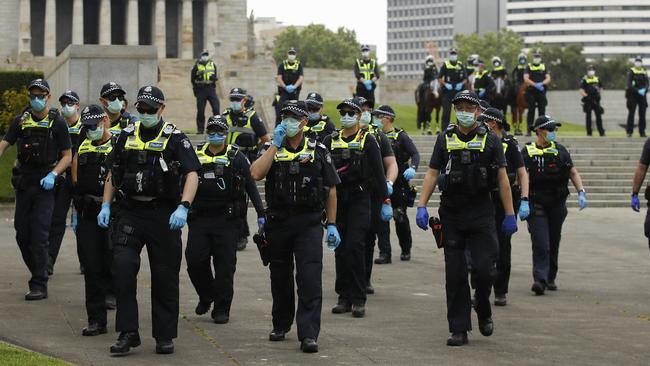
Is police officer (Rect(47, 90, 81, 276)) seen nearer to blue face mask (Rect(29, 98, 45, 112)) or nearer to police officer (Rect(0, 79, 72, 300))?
police officer (Rect(0, 79, 72, 300))

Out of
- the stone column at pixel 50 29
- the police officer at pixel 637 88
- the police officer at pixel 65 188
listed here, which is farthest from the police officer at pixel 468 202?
the stone column at pixel 50 29

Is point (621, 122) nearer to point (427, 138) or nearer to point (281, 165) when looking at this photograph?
point (427, 138)

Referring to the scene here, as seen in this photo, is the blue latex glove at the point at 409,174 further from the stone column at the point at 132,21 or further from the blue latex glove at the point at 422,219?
the stone column at the point at 132,21

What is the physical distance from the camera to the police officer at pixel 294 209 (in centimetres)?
1081

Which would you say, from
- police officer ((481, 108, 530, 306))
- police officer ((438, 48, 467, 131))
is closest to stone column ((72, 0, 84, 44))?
police officer ((438, 48, 467, 131))

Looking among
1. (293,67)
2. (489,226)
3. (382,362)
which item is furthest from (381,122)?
(293,67)

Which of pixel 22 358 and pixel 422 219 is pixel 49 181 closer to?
pixel 22 358

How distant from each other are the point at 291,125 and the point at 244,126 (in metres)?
7.02

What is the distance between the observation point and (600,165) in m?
31.6

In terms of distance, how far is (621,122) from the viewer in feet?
197

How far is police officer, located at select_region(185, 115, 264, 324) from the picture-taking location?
12289 millimetres

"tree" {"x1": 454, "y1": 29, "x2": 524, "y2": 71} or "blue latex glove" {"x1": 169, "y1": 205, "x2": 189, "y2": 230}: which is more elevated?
"tree" {"x1": 454, "y1": 29, "x2": 524, "y2": 71}

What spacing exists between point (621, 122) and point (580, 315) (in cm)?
4846

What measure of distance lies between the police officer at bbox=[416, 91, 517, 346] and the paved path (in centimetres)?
46
